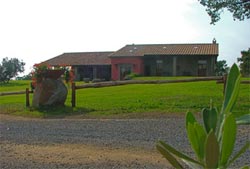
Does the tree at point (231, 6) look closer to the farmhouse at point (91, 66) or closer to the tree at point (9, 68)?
the farmhouse at point (91, 66)

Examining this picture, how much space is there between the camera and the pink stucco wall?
4244cm

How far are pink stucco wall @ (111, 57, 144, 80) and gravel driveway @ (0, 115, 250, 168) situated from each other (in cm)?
3088

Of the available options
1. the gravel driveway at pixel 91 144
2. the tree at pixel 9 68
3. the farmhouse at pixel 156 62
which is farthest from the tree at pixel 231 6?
the tree at pixel 9 68

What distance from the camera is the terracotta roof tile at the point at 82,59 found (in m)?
46.3

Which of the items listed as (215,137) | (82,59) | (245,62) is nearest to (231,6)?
(245,62)

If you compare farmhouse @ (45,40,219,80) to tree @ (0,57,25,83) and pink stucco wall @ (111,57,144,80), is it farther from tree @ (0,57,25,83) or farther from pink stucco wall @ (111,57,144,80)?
tree @ (0,57,25,83)

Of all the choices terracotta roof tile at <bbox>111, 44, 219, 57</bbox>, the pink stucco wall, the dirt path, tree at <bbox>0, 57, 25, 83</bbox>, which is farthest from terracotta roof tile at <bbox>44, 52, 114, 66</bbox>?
the dirt path

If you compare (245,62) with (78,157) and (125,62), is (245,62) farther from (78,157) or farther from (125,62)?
(78,157)

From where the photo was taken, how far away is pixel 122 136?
8.77 metres

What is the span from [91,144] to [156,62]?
35.4m

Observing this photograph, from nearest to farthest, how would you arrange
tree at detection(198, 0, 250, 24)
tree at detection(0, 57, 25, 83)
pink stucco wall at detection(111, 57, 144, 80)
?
tree at detection(198, 0, 250, 24)
pink stucco wall at detection(111, 57, 144, 80)
tree at detection(0, 57, 25, 83)

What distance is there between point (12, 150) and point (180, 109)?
8.39m

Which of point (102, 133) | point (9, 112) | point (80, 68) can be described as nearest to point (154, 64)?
point (80, 68)

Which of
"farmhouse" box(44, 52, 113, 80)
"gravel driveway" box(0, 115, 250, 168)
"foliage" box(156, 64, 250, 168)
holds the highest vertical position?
"farmhouse" box(44, 52, 113, 80)
